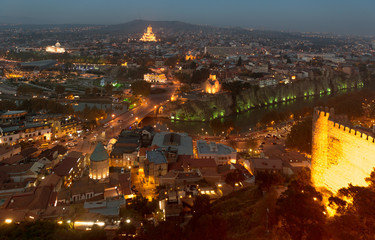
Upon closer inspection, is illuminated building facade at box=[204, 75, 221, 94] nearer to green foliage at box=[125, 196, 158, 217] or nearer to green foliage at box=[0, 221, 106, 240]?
green foliage at box=[125, 196, 158, 217]

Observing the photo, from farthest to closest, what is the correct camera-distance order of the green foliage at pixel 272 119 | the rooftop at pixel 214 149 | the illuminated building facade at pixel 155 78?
1. the illuminated building facade at pixel 155 78
2. the green foliage at pixel 272 119
3. the rooftop at pixel 214 149

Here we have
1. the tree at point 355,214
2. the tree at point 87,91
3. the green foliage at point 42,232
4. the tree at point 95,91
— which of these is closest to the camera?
the tree at point 355,214

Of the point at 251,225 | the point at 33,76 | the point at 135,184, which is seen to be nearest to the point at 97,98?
the point at 33,76

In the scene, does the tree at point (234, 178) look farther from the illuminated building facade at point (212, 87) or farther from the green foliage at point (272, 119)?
the illuminated building facade at point (212, 87)

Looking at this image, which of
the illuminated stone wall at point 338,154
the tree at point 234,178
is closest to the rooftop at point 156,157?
the tree at point 234,178

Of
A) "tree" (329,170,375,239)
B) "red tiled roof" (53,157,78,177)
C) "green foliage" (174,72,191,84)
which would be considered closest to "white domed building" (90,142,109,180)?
"red tiled roof" (53,157,78,177)
